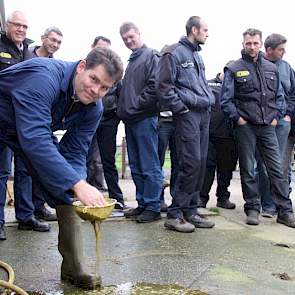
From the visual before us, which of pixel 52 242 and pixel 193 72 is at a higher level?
pixel 193 72

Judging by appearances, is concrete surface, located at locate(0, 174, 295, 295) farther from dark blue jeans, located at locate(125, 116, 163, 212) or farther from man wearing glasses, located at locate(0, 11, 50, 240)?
dark blue jeans, located at locate(125, 116, 163, 212)

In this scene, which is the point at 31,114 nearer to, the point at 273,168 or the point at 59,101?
the point at 59,101

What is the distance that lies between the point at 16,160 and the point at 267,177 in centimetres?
315

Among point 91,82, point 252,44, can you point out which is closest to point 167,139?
point 252,44

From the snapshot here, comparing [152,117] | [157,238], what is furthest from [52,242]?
[152,117]

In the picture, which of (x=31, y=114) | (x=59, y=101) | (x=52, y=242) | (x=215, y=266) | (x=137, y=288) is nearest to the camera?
(x=31, y=114)

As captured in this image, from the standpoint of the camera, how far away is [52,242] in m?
4.48

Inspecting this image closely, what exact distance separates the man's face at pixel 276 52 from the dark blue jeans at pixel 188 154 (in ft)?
4.94

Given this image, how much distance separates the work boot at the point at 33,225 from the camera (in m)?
4.81

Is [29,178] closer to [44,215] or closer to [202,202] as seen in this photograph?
[44,215]

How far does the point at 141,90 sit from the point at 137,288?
2.55m

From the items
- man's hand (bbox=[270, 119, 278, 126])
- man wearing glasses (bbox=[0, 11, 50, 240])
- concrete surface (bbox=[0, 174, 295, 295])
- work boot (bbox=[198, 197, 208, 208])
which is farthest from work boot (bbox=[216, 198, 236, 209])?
man wearing glasses (bbox=[0, 11, 50, 240])

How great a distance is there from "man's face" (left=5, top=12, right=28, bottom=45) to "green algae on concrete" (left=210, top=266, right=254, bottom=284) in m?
2.99

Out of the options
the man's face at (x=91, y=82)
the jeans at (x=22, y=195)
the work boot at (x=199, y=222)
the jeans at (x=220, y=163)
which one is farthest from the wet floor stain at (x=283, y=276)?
the jeans at (x=220, y=163)
